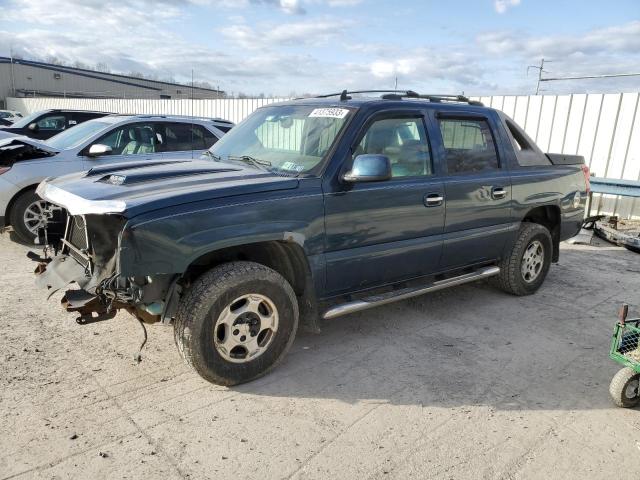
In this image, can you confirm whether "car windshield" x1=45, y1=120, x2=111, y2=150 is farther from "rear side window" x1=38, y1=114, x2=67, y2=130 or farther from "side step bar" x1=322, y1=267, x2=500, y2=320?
"side step bar" x1=322, y1=267, x2=500, y2=320

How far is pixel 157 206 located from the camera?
2998mm

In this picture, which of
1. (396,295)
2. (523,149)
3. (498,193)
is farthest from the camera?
(523,149)

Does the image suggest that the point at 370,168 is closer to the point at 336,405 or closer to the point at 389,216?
the point at 389,216

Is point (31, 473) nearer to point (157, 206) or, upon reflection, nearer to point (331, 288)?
point (157, 206)

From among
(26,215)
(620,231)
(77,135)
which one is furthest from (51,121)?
(620,231)

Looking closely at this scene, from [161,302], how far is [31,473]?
3.67 ft

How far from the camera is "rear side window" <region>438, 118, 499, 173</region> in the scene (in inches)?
177

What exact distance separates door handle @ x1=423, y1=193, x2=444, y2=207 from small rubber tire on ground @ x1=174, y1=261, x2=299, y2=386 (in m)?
1.44

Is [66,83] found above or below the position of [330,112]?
above

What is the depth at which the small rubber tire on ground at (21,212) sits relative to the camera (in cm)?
662

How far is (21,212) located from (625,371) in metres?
6.93

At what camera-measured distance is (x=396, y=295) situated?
4.14 meters

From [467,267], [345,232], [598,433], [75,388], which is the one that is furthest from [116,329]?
[598,433]

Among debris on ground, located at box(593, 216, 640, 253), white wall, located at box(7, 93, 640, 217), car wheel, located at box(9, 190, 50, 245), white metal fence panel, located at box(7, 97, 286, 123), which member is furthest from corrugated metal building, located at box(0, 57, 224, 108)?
debris on ground, located at box(593, 216, 640, 253)
